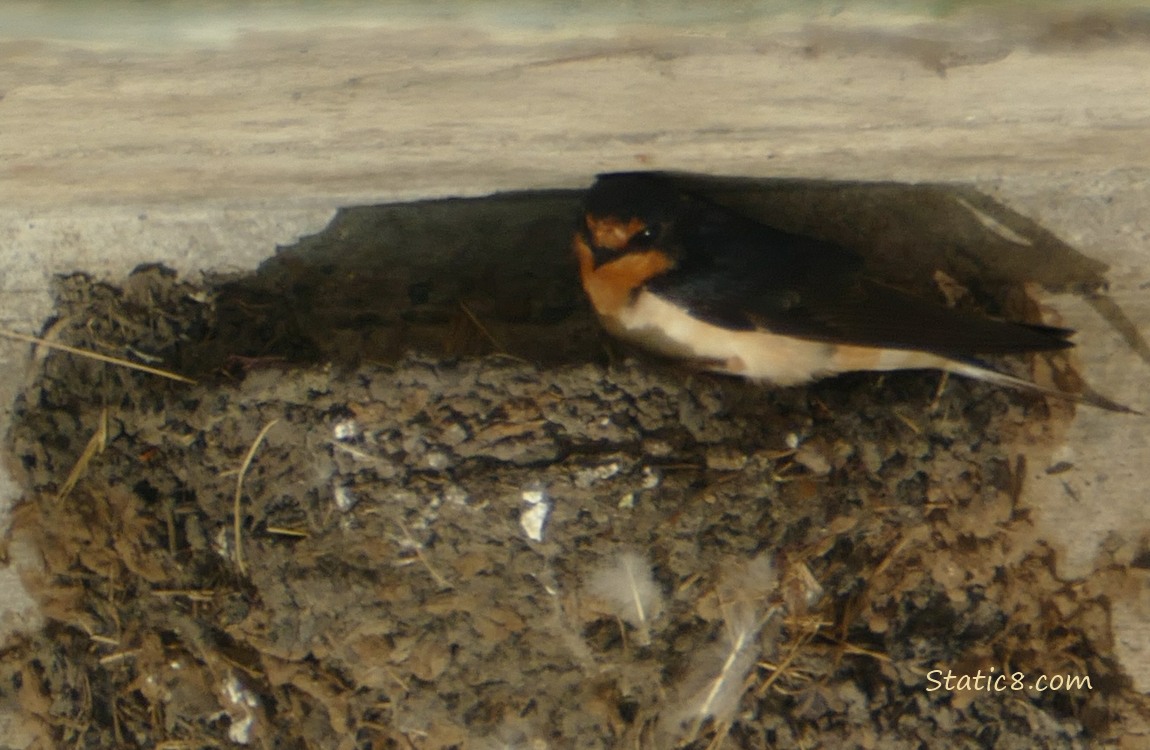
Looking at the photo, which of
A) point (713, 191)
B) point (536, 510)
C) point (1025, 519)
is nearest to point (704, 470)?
point (536, 510)

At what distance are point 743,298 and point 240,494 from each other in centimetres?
112

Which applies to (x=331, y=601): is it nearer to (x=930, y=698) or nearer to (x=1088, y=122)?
(x=930, y=698)

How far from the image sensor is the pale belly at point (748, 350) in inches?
103

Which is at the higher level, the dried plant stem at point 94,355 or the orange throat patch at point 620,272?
the orange throat patch at point 620,272

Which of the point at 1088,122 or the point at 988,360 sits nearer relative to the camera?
the point at 1088,122

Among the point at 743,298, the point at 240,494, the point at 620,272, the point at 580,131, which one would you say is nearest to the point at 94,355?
the point at 240,494

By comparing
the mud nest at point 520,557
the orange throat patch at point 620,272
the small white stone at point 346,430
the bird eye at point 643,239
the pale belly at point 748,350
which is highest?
the bird eye at point 643,239

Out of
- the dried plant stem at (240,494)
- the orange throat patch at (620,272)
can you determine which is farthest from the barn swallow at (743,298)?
the dried plant stem at (240,494)

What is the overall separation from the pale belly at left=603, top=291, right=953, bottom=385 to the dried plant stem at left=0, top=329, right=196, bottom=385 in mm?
947

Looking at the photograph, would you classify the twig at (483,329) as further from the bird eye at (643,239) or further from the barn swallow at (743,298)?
the bird eye at (643,239)

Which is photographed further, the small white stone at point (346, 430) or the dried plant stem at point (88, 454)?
the dried plant stem at point (88, 454)

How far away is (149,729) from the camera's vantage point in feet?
9.43

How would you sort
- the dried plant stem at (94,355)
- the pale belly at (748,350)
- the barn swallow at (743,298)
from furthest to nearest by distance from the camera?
the dried plant stem at (94,355), the pale belly at (748,350), the barn swallow at (743,298)

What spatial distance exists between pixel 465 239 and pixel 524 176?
34 centimetres
